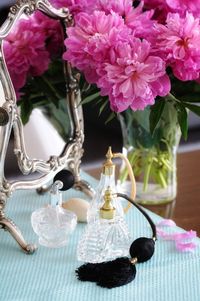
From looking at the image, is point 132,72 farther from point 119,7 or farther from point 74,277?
point 74,277

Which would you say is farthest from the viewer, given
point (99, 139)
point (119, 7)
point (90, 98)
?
point (99, 139)

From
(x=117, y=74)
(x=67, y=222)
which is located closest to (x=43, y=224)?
(x=67, y=222)

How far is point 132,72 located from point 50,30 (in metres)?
0.27

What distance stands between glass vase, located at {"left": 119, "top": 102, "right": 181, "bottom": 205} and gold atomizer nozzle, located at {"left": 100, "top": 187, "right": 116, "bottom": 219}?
0.80 ft

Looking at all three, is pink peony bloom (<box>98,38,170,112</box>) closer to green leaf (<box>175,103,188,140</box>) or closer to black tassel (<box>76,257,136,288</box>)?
green leaf (<box>175,103,188,140</box>)

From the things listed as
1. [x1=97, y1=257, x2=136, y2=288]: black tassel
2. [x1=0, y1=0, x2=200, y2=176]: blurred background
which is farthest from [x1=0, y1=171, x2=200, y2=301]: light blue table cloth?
[x1=0, y1=0, x2=200, y2=176]: blurred background

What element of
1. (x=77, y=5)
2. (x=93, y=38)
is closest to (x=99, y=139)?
(x=77, y=5)

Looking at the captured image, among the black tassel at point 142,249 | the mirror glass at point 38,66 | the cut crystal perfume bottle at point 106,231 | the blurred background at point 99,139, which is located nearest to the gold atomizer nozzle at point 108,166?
the cut crystal perfume bottle at point 106,231

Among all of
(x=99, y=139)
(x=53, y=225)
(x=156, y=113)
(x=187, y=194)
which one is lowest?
(x=99, y=139)

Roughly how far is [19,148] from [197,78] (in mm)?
281

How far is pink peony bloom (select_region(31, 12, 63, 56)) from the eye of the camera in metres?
1.09

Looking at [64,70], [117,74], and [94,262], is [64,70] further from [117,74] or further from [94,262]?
[94,262]

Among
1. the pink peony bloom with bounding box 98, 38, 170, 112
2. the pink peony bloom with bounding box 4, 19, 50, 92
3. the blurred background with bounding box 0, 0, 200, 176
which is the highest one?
→ the pink peony bloom with bounding box 98, 38, 170, 112

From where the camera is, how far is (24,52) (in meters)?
1.07
